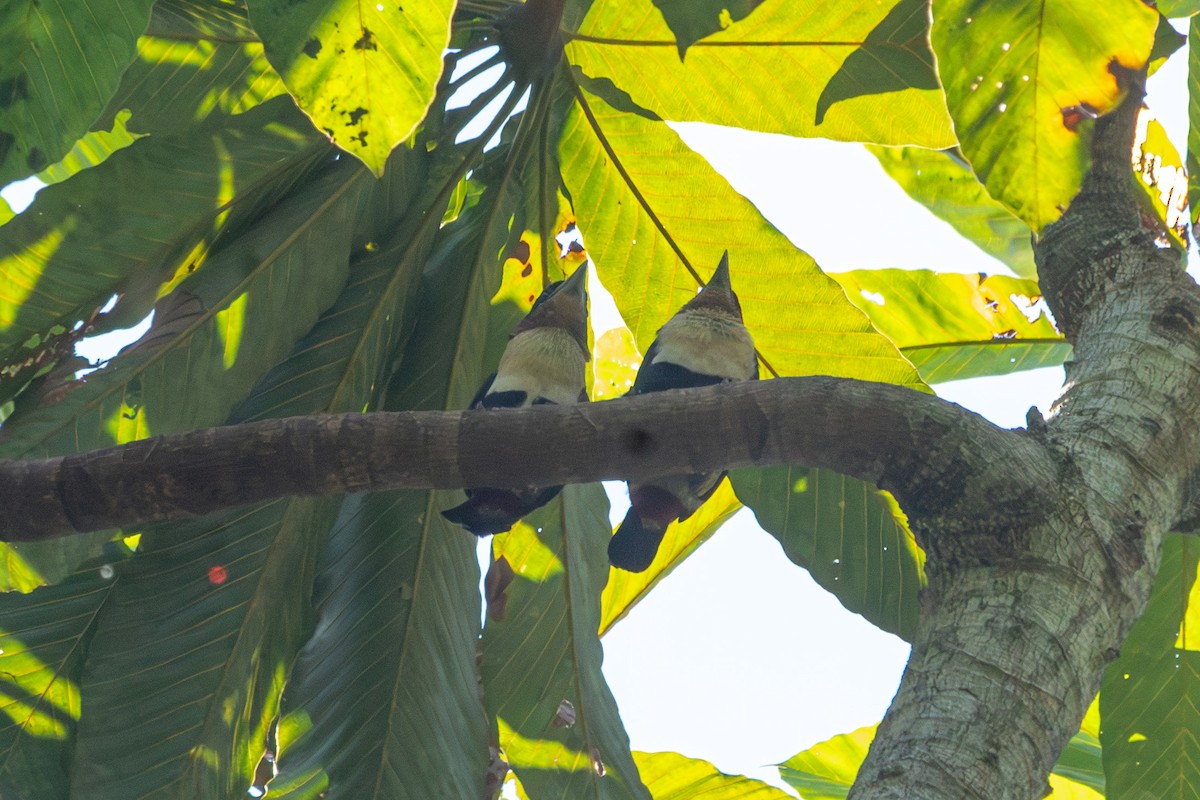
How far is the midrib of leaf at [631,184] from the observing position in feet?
9.87

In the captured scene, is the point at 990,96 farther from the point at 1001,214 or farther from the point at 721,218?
the point at 1001,214

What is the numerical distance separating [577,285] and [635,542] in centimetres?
75

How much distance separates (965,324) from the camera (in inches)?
135

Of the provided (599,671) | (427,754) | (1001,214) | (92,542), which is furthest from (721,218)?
(92,542)

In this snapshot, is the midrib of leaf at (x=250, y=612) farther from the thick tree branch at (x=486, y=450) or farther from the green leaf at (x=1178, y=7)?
the green leaf at (x=1178, y=7)

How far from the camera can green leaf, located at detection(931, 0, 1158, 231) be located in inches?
74.3

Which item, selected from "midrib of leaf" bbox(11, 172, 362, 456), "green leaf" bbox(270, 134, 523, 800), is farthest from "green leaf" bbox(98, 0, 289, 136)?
"green leaf" bbox(270, 134, 523, 800)

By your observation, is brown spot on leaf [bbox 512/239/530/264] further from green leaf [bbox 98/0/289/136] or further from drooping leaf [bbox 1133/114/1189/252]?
drooping leaf [bbox 1133/114/1189/252]

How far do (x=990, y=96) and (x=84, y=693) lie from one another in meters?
2.20

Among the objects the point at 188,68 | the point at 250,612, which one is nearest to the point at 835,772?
the point at 250,612

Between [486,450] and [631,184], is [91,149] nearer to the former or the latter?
[631,184]

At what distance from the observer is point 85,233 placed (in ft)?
8.20

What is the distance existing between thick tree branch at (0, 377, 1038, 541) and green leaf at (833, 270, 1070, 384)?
178 centimetres

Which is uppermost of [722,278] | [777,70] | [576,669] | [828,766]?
[777,70]
